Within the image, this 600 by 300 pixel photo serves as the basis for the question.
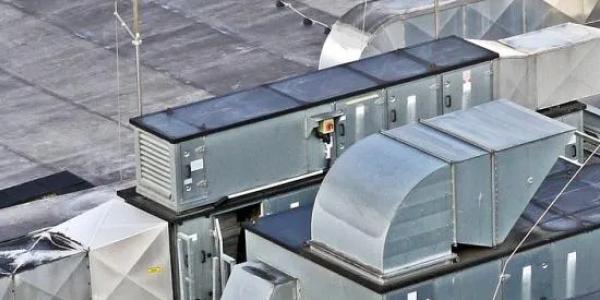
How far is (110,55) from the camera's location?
136ft

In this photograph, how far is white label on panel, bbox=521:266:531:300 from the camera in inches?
1086

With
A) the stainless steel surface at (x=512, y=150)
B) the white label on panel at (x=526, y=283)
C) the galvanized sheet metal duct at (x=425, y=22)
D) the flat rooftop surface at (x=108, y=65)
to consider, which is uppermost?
the stainless steel surface at (x=512, y=150)

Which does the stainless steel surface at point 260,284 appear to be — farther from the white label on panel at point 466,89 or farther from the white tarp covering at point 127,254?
the white label on panel at point 466,89

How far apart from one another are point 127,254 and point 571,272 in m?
6.07

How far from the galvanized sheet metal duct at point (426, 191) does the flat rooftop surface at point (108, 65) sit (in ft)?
30.8

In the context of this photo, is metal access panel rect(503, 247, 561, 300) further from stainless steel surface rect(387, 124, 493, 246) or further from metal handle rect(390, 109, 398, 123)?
metal handle rect(390, 109, 398, 123)

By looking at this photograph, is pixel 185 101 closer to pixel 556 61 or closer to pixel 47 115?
pixel 47 115

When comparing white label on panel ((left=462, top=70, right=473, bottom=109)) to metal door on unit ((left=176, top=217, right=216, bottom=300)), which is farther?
white label on panel ((left=462, top=70, right=473, bottom=109))

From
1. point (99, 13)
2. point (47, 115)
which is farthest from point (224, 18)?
point (47, 115)

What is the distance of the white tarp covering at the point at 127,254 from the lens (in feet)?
96.0

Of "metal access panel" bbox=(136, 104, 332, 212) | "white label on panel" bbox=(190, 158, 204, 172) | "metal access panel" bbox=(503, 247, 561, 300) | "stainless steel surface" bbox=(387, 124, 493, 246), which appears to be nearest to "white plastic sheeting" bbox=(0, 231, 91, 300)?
"metal access panel" bbox=(136, 104, 332, 212)

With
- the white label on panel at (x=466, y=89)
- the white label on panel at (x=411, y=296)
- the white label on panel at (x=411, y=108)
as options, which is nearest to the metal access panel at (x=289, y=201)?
the white label on panel at (x=411, y=108)

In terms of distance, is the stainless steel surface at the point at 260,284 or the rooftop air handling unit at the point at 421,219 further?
the stainless steel surface at the point at 260,284

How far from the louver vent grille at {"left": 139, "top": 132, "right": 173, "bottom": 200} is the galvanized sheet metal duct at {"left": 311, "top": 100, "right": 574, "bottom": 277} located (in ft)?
9.43
